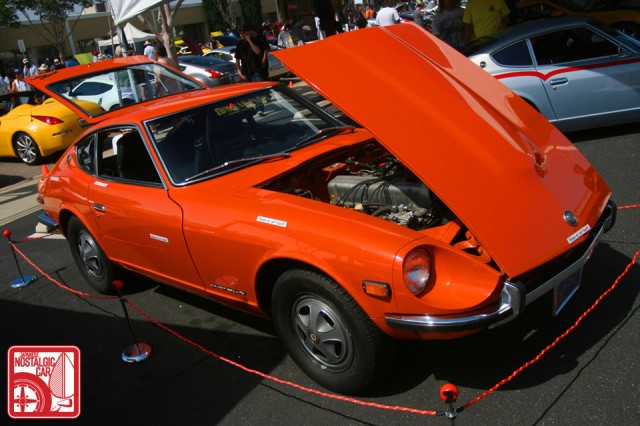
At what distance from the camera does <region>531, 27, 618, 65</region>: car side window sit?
6852mm

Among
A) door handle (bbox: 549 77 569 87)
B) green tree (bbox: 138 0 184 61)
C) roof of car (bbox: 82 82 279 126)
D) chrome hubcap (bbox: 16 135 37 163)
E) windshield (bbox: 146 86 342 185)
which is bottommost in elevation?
chrome hubcap (bbox: 16 135 37 163)

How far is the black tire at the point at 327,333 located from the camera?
2877 mm

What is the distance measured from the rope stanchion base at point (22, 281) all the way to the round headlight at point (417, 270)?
4.31 meters

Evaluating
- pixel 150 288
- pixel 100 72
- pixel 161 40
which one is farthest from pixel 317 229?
pixel 161 40

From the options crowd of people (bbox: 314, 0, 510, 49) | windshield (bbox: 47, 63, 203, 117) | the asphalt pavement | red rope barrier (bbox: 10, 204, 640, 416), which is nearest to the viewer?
red rope barrier (bbox: 10, 204, 640, 416)

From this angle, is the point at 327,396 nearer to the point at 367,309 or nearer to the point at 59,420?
the point at 367,309

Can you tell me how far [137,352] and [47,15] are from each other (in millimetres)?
38995

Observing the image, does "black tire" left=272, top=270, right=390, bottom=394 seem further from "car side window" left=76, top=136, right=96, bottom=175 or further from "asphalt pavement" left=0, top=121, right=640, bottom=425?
"car side window" left=76, top=136, right=96, bottom=175

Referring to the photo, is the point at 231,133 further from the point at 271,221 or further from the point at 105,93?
the point at 105,93

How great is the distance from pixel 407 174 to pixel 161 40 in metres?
11.4

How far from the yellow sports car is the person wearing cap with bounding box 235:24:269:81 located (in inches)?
143

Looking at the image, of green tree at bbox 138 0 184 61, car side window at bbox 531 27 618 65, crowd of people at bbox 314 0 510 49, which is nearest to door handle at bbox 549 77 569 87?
car side window at bbox 531 27 618 65

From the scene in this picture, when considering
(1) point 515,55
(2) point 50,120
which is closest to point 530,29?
(1) point 515,55

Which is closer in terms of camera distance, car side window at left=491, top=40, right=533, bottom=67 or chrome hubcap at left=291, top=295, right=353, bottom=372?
chrome hubcap at left=291, top=295, right=353, bottom=372
